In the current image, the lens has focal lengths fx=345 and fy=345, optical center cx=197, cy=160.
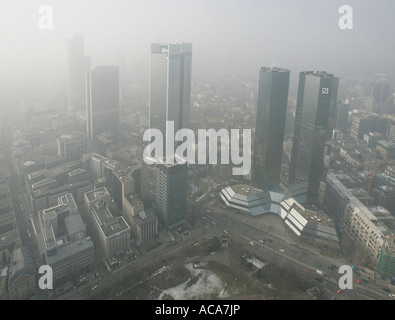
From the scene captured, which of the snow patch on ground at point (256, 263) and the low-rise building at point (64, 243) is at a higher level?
the low-rise building at point (64, 243)

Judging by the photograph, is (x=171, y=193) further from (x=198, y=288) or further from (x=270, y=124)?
(x=270, y=124)

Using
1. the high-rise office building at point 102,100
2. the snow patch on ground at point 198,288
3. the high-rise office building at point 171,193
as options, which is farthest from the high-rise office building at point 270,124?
the high-rise office building at point 102,100

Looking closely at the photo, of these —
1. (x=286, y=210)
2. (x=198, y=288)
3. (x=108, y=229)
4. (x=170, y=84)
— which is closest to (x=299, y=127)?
(x=286, y=210)

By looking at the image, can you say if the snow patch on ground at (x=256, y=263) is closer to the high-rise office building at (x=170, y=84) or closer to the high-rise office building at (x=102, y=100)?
the high-rise office building at (x=170, y=84)

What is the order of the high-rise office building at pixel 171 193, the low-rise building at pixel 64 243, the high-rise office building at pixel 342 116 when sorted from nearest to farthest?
the low-rise building at pixel 64 243 → the high-rise office building at pixel 171 193 → the high-rise office building at pixel 342 116

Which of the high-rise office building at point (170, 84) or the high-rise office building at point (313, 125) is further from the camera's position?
the high-rise office building at point (170, 84)

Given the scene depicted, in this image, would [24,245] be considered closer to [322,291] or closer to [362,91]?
[322,291]

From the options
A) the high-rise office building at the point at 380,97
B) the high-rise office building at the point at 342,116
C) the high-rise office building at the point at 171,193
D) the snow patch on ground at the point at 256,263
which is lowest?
the snow patch on ground at the point at 256,263

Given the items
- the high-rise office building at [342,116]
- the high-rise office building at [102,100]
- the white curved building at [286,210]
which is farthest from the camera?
the high-rise office building at [342,116]
